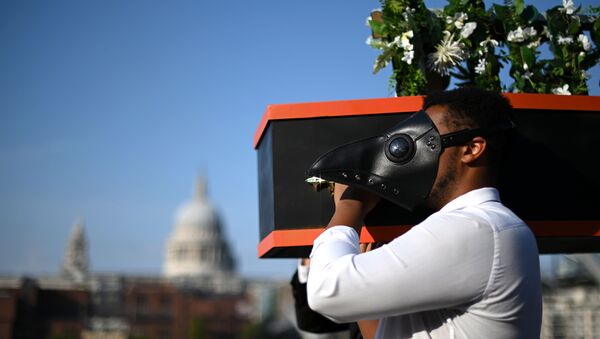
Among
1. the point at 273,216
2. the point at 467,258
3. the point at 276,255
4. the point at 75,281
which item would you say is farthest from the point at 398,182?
the point at 75,281

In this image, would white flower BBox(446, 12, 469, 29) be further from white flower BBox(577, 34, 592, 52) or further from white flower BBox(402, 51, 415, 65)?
white flower BBox(577, 34, 592, 52)

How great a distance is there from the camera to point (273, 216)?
1.46m

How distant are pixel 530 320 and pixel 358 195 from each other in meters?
0.28

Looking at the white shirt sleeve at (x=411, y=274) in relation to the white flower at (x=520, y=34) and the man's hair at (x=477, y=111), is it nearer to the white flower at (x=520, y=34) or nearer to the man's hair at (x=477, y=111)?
A: the man's hair at (x=477, y=111)

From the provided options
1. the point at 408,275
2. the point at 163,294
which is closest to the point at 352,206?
the point at 408,275

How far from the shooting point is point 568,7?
1.81m

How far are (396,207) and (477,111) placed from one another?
0.87ft

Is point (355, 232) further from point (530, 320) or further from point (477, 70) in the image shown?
point (477, 70)

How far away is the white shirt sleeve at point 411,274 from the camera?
105 centimetres

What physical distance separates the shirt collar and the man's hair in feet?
0.16

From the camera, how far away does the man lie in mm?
1054

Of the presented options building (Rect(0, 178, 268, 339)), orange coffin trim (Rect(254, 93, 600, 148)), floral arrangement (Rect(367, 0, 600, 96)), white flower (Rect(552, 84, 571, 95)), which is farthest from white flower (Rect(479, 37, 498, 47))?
building (Rect(0, 178, 268, 339))

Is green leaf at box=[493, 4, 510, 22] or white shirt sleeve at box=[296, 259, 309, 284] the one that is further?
white shirt sleeve at box=[296, 259, 309, 284]

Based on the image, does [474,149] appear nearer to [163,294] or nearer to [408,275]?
[408,275]
